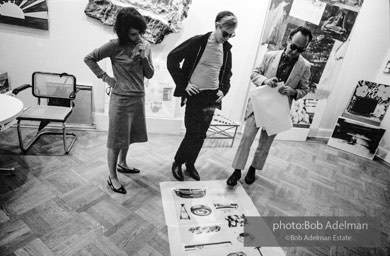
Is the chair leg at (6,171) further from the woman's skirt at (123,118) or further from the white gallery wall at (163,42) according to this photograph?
the white gallery wall at (163,42)

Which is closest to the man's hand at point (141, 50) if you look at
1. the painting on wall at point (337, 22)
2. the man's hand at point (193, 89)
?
the man's hand at point (193, 89)

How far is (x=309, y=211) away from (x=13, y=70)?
374 centimetres

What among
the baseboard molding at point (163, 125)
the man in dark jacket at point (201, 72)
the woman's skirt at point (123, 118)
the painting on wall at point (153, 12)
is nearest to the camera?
the woman's skirt at point (123, 118)

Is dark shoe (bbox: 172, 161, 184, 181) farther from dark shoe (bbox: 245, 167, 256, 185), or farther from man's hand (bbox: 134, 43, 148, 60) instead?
man's hand (bbox: 134, 43, 148, 60)

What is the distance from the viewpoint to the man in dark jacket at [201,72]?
198 cm

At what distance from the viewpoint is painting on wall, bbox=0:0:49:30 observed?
8.74ft

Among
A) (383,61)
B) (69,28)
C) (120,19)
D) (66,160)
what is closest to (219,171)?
(66,160)

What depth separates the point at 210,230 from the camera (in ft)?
6.18

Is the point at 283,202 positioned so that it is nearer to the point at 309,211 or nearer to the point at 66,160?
the point at 309,211

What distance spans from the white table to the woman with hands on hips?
25.0 inches

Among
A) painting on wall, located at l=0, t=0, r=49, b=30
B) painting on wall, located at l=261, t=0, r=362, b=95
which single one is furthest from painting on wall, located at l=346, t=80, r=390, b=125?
painting on wall, located at l=0, t=0, r=49, b=30

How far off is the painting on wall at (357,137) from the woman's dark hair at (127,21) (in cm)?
373

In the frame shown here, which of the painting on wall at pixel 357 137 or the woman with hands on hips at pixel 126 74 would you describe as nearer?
→ the woman with hands on hips at pixel 126 74

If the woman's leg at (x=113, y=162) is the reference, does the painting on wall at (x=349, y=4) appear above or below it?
above
